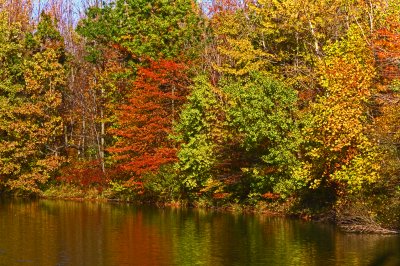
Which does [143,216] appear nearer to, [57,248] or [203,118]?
[203,118]

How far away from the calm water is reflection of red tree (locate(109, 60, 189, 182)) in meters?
8.53

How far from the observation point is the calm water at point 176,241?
3169cm

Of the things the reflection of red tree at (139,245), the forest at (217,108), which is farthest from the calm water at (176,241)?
the forest at (217,108)

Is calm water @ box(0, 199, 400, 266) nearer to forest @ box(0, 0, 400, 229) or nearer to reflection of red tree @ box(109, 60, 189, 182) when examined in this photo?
forest @ box(0, 0, 400, 229)

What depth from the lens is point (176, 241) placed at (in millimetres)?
37500

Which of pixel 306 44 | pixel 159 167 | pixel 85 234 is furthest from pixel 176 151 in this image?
pixel 85 234

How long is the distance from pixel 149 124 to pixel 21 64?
54.2 feet

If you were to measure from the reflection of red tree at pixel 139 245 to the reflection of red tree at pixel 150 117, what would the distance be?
545 inches

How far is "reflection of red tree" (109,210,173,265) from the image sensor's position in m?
31.5

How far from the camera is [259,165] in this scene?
49531 millimetres

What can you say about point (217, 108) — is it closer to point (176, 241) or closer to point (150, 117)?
point (150, 117)

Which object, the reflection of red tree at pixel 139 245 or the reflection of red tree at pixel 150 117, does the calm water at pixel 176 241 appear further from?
the reflection of red tree at pixel 150 117

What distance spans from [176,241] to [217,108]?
18926 millimetres

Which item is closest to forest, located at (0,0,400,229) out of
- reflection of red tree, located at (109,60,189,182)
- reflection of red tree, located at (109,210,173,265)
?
reflection of red tree, located at (109,60,189,182)
